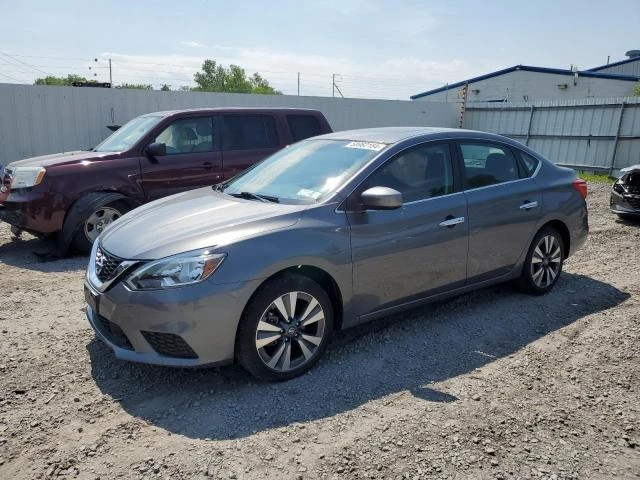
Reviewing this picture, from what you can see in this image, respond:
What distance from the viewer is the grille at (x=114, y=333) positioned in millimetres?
Answer: 3381

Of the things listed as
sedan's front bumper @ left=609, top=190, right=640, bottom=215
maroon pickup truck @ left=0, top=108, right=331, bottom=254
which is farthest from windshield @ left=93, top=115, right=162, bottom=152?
sedan's front bumper @ left=609, top=190, right=640, bottom=215

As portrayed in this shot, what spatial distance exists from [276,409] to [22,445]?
140cm

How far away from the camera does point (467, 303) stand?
5074 millimetres

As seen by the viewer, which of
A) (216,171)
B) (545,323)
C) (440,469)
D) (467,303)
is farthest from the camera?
(216,171)

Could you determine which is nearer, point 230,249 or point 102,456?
point 102,456

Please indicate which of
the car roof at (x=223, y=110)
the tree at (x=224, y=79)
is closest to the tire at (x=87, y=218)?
the car roof at (x=223, y=110)

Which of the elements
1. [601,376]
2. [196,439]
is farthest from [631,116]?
[196,439]

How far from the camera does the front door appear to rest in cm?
383

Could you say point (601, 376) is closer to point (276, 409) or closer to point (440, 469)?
point (440, 469)

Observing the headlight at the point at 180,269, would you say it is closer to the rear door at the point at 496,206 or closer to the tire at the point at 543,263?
the rear door at the point at 496,206

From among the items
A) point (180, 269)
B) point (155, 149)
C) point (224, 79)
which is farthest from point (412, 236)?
point (224, 79)

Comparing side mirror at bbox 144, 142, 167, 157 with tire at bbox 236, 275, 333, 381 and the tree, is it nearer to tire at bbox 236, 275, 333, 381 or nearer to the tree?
tire at bbox 236, 275, 333, 381

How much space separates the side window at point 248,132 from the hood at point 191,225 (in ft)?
12.1

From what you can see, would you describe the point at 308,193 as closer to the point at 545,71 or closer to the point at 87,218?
the point at 87,218
